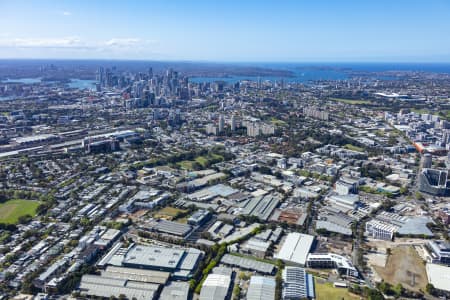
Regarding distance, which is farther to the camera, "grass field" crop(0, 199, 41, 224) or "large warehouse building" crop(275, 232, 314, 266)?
"grass field" crop(0, 199, 41, 224)

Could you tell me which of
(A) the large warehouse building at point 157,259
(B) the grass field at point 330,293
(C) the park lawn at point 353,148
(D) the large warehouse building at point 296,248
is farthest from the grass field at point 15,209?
(C) the park lawn at point 353,148

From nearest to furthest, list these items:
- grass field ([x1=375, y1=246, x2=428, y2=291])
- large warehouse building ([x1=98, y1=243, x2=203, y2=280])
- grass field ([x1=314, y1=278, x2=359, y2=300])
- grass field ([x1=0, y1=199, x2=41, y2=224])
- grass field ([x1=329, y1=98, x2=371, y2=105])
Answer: grass field ([x1=314, y1=278, x2=359, y2=300]) → grass field ([x1=375, y1=246, x2=428, y2=291]) → large warehouse building ([x1=98, y1=243, x2=203, y2=280]) → grass field ([x1=0, y1=199, x2=41, y2=224]) → grass field ([x1=329, y1=98, x2=371, y2=105])

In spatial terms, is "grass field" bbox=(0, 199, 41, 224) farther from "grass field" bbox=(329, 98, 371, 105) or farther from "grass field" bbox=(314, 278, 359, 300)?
"grass field" bbox=(329, 98, 371, 105)

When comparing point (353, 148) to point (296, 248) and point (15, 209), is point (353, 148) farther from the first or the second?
point (15, 209)

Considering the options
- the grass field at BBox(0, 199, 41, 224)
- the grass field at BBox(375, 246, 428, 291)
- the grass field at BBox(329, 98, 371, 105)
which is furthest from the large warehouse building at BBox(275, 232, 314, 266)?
the grass field at BBox(329, 98, 371, 105)

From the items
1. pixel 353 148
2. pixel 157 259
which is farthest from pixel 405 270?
pixel 353 148
